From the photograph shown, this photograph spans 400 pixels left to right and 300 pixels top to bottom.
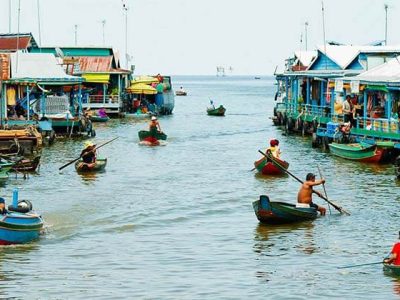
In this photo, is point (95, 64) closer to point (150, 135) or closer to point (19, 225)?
point (150, 135)

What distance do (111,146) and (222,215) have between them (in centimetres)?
2180

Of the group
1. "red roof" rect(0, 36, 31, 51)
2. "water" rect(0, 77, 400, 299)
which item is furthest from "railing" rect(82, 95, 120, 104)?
"water" rect(0, 77, 400, 299)

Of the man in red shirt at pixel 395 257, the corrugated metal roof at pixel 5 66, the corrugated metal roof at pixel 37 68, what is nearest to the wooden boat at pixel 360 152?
the corrugated metal roof at pixel 5 66

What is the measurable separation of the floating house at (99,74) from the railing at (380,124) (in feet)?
93.8

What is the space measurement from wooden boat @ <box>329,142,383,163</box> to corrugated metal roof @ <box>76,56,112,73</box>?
32.8 m

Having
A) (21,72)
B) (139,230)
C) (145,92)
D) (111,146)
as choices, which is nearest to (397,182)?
(139,230)

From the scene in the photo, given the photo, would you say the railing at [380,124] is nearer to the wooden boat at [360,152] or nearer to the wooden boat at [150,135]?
the wooden boat at [360,152]

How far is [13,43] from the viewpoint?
2440 inches

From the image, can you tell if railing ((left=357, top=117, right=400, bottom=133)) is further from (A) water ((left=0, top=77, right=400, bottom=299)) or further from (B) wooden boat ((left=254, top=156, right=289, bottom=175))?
(B) wooden boat ((left=254, top=156, right=289, bottom=175))

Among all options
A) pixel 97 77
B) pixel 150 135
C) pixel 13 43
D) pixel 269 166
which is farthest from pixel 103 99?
pixel 269 166

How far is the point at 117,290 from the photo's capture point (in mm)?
19031

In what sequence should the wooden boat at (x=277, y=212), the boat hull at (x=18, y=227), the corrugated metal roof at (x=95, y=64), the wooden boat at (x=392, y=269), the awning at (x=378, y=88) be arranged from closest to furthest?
the wooden boat at (x=392, y=269) → the boat hull at (x=18, y=227) → the wooden boat at (x=277, y=212) → the awning at (x=378, y=88) → the corrugated metal roof at (x=95, y=64)

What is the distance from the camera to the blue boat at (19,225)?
70.9 feet

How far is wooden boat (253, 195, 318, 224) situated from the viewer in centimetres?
2452
